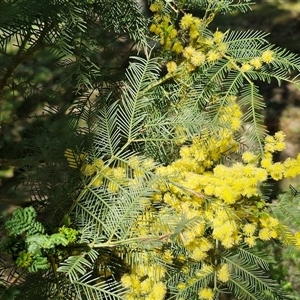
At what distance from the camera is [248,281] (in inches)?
53.4

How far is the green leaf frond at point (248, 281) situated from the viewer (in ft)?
4.37

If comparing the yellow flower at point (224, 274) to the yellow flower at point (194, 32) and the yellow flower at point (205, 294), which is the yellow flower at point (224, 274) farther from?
the yellow flower at point (194, 32)

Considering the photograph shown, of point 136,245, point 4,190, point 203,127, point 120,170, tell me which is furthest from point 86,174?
point 4,190

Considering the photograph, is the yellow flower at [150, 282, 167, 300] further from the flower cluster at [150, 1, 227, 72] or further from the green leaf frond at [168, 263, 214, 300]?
the flower cluster at [150, 1, 227, 72]

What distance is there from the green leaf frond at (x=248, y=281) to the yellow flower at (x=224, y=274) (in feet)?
0.13

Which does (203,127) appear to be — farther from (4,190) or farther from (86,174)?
(4,190)

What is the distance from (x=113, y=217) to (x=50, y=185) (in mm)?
285

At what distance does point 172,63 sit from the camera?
1.51 m

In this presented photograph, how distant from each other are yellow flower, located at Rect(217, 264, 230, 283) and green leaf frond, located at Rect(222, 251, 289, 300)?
0.04 meters

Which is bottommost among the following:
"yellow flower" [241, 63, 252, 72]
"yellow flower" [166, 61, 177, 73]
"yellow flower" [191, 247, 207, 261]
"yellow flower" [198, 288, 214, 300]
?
"yellow flower" [198, 288, 214, 300]

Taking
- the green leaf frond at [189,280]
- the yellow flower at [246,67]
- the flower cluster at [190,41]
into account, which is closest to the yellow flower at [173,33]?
the flower cluster at [190,41]

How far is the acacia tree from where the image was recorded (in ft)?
3.90

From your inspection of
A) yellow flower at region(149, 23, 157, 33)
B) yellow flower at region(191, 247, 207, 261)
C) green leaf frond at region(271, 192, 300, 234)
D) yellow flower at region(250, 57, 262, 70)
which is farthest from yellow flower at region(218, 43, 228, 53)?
yellow flower at region(191, 247, 207, 261)

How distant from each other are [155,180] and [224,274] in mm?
347
